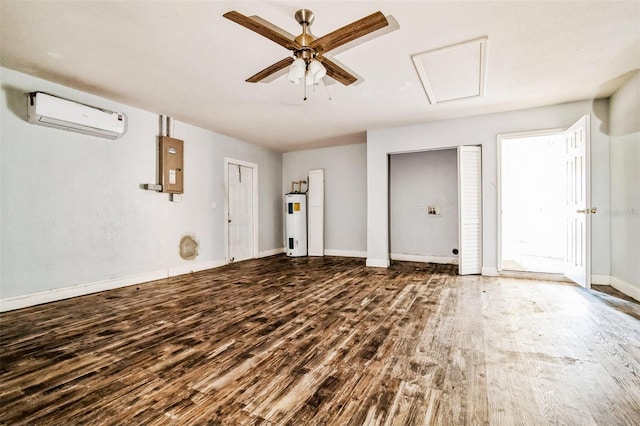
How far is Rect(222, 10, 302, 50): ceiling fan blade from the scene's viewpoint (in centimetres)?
185

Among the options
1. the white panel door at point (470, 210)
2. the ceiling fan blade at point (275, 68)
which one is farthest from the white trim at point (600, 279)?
the ceiling fan blade at point (275, 68)

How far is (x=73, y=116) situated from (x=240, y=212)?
10.8ft

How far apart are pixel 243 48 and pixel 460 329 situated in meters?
3.28

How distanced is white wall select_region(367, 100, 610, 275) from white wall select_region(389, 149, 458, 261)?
921 mm

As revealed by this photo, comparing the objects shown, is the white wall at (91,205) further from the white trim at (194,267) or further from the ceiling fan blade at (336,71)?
the ceiling fan blade at (336,71)

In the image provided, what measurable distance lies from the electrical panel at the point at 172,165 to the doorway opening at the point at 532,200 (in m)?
6.56

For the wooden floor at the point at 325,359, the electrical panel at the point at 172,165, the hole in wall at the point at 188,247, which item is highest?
the electrical panel at the point at 172,165

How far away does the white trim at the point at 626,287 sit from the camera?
3.23 meters

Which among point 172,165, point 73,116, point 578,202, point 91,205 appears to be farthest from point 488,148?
point 91,205

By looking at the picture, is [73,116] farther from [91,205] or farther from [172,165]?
[172,165]

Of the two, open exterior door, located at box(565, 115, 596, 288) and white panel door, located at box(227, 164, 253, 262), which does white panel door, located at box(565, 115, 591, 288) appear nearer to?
open exterior door, located at box(565, 115, 596, 288)

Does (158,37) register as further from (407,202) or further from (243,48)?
(407,202)

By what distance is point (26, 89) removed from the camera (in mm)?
3201

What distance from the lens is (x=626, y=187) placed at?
3.49 metres
